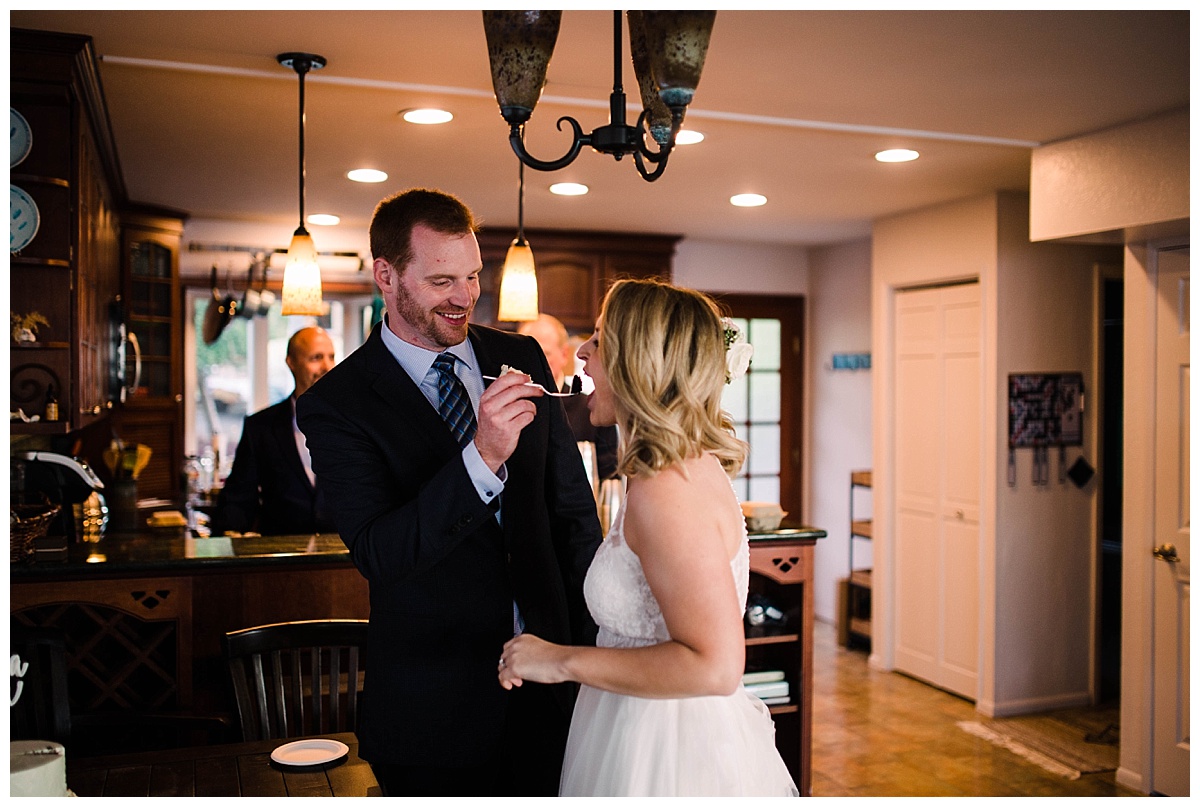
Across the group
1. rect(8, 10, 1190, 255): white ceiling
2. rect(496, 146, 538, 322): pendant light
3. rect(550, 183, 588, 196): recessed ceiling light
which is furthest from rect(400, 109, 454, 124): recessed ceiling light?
rect(550, 183, 588, 196): recessed ceiling light

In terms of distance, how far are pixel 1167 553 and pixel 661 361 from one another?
3.01 metres

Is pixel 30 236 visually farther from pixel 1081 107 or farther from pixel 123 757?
pixel 1081 107

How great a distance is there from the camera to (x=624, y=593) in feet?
5.54

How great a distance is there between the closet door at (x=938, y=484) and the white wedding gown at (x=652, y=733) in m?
3.79

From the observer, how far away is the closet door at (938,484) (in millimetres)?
5254

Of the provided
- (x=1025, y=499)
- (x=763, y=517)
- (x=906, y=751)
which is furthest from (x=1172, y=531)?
(x=763, y=517)

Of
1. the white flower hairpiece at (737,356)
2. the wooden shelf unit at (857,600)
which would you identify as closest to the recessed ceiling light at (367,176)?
the white flower hairpiece at (737,356)

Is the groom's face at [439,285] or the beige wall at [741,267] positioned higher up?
the beige wall at [741,267]

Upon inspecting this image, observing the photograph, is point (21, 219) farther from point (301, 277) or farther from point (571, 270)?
point (571, 270)

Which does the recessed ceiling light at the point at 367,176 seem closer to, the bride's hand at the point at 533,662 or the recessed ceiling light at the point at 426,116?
the recessed ceiling light at the point at 426,116

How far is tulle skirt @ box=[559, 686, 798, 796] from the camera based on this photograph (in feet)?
5.55

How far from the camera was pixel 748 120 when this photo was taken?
3.72 m

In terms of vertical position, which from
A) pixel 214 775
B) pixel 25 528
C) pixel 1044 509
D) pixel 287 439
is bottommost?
pixel 214 775

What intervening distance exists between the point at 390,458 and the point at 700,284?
536 cm
